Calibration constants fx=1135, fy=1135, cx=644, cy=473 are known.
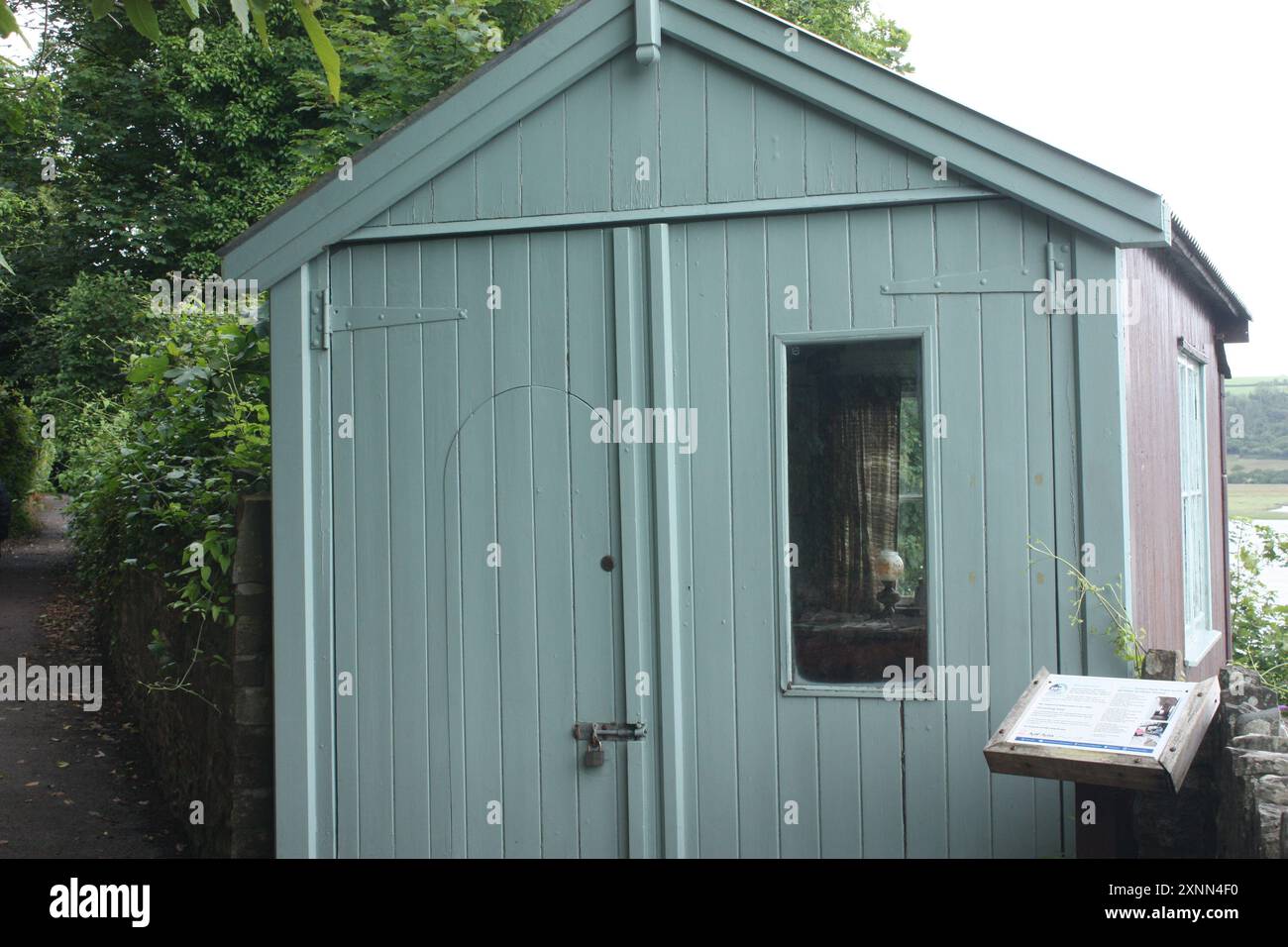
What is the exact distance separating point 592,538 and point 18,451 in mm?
20088

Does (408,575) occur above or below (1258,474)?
below

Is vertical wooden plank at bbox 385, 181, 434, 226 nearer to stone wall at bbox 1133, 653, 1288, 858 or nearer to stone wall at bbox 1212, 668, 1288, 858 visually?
stone wall at bbox 1133, 653, 1288, 858

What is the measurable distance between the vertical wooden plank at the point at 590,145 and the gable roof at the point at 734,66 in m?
0.07

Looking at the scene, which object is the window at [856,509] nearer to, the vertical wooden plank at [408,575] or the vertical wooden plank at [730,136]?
the vertical wooden plank at [730,136]

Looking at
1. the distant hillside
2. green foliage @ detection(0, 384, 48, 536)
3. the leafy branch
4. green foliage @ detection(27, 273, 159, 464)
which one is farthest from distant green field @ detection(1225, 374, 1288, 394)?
green foliage @ detection(0, 384, 48, 536)

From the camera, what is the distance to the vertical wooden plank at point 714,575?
427 centimetres

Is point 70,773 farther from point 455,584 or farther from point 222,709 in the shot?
point 455,584

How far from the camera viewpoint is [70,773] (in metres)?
8.02

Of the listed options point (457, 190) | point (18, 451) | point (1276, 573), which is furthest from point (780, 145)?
point (18, 451)

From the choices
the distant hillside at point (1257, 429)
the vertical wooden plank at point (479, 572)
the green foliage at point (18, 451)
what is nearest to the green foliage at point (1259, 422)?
the distant hillside at point (1257, 429)

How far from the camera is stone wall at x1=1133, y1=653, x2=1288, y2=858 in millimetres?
3074
